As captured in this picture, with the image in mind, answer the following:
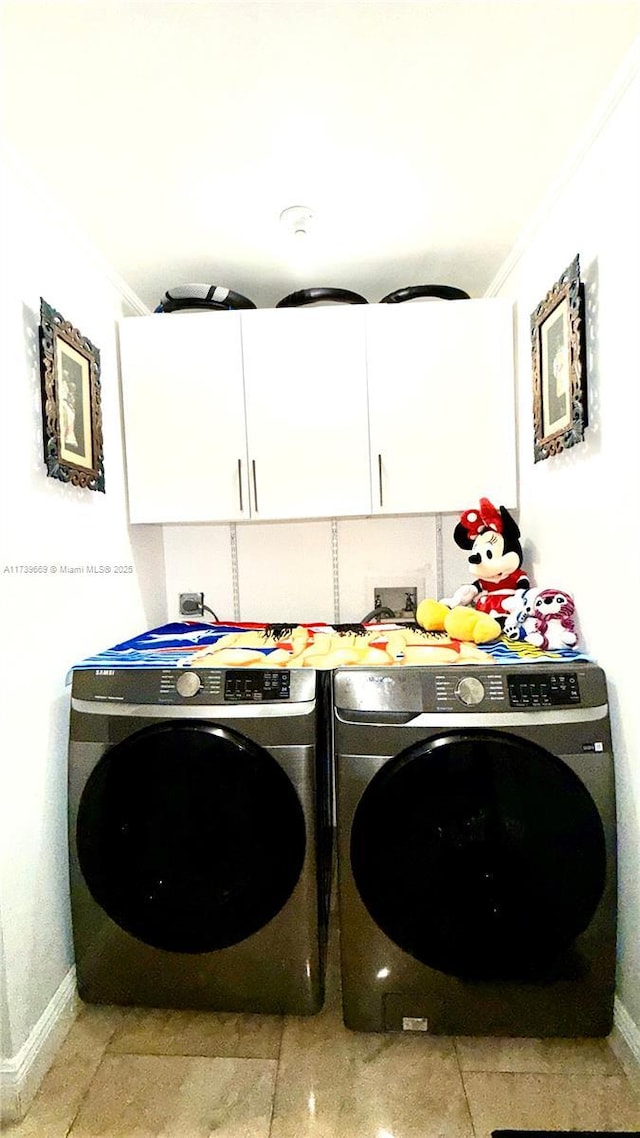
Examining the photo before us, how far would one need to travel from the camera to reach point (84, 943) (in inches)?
58.7

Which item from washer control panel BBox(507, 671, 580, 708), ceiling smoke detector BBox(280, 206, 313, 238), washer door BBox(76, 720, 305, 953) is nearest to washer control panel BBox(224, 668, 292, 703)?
washer door BBox(76, 720, 305, 953)

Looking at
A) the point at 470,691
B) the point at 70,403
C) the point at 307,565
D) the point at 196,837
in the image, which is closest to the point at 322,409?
the point at 307,565

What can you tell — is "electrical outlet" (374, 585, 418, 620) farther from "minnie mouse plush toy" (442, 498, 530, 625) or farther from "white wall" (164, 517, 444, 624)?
"minnie mouse plush toy" (442, 498, 530, 625)

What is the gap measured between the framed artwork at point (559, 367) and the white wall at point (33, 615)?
4.71 feet

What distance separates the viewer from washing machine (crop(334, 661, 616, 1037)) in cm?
134

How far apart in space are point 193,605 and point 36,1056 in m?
1.50

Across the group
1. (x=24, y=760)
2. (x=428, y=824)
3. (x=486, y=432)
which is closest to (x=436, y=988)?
(x=428, y=824)

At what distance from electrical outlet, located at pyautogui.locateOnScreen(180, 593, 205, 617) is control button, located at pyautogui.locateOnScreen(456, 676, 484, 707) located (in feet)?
4.48

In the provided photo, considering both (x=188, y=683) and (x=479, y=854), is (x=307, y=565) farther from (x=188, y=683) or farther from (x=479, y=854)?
(x=479, y=854)

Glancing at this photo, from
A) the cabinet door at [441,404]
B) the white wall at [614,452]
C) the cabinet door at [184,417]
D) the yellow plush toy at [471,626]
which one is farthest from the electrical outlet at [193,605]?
the white wall at [614,452]

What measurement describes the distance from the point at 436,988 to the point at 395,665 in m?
0.81

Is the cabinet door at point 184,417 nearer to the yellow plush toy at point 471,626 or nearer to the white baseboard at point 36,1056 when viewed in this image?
the yellow plush toy at point 471,626

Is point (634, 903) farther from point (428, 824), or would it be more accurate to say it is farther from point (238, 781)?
point (238, 781)

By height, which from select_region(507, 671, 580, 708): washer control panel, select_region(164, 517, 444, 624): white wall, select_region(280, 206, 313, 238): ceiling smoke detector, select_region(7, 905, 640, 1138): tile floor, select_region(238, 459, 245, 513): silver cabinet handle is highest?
select_region(280, 206, 313, 238): ceiling smoke detector
